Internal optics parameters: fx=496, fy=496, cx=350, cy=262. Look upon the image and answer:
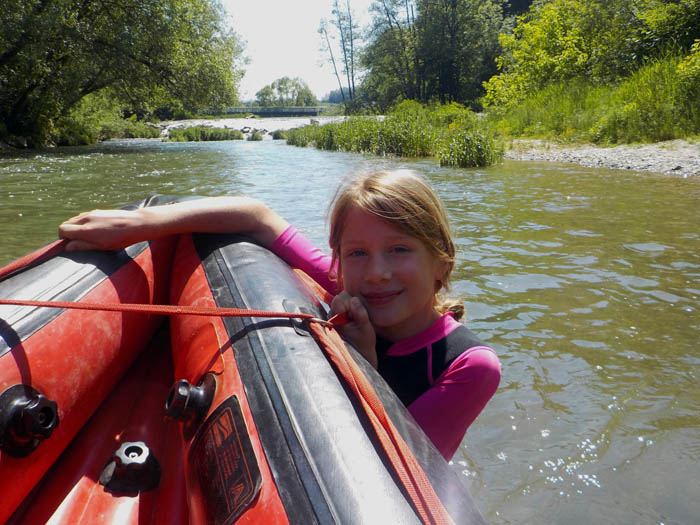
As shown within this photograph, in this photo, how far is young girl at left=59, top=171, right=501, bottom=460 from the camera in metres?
1.47

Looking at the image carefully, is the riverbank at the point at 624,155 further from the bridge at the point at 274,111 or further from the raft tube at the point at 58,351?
the bridge at the point at 274,111

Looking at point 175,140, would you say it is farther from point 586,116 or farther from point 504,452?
point 504,452

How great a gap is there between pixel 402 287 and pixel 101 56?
817 inches

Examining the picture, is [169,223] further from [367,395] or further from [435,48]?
[435,48]

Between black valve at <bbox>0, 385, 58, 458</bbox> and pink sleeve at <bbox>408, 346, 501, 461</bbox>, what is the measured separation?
972mm

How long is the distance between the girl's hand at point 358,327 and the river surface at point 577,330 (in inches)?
30.7

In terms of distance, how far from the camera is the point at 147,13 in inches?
731

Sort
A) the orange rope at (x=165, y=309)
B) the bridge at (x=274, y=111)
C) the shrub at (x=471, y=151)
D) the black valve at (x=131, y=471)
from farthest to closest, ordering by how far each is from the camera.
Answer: the bridge at (x=274, y=111)
the shrub at (x=471, y=151)
the black valve at (x=131, y=471)
the orange rope at (x=165, y=309)

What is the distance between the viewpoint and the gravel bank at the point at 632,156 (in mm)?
8398

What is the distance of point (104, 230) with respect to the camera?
1700 millimetres

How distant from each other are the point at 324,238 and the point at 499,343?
253 centimetres

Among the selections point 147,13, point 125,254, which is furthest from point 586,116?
point 147,13

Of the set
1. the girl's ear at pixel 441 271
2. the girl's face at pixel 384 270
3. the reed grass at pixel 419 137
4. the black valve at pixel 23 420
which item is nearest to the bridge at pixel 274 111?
the reed grass at pixel 419 137

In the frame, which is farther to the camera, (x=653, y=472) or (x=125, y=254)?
(x=653, y=472)
